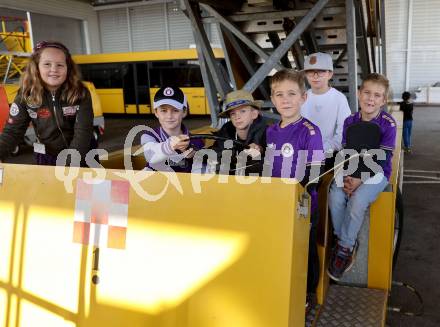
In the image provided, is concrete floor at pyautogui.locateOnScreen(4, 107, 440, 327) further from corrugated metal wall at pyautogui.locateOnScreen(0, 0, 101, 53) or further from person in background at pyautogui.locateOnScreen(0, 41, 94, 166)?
corrugated metal wall at pyautogui.locateOnScreen(0, 0, 101, 53)

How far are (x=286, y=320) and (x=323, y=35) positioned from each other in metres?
5.05

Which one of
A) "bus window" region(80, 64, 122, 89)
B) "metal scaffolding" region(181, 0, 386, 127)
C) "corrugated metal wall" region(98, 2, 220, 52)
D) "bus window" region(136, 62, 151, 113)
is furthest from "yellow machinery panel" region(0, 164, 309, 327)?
"corrugated metal wall" region(98, 2, 220, 52)

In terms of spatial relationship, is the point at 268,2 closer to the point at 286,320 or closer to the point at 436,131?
the point at 286,320

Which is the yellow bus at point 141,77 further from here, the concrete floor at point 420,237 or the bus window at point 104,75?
the concrete floor at point 420,237

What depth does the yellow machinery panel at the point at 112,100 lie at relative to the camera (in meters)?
15.9

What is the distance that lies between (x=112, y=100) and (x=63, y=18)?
901 centimetres

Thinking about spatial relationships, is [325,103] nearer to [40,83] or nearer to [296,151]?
[296,151]

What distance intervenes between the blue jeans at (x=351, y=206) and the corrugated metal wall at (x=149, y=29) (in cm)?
2045

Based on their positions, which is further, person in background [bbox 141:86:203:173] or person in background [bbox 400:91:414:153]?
person in background [bbox 400:91:414:153]

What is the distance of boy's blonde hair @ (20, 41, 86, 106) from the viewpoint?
2.41m

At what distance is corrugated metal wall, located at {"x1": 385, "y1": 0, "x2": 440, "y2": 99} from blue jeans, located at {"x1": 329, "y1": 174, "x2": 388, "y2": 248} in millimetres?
18847

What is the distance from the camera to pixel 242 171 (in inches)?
85.8

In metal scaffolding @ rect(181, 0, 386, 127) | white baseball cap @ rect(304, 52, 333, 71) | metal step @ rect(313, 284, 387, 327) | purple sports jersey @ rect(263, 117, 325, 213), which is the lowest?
metal step @ rect(313, 284, 387, 327)

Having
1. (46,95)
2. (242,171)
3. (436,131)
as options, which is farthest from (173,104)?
(436,131)
